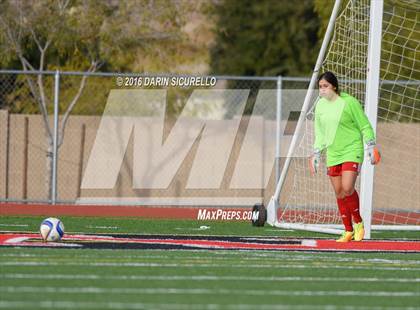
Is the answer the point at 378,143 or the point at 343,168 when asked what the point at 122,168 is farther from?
the point at 343,168

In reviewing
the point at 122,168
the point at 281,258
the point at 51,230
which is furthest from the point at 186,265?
the point at 122,168

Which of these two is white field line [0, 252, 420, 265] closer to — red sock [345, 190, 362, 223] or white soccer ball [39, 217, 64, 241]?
white soccer ball [39, 217, 64, 241]

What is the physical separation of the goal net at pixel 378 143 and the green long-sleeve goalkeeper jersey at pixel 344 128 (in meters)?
1.36

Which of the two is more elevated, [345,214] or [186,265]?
[345,214]

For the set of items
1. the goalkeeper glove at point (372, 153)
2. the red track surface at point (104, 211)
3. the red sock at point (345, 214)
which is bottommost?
the red track surface at point (104, 211)

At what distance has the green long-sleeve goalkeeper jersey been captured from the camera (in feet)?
40.0

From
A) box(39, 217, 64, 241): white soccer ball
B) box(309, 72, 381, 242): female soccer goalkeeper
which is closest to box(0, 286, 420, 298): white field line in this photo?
box(39, 217, 64, 241): white soccer ball

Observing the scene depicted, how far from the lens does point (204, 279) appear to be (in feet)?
27.1

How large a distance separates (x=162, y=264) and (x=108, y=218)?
770 centimetres

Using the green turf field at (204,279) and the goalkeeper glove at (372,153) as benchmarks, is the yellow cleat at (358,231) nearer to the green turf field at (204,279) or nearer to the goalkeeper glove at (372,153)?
the goalkeeper glove at (372,153)

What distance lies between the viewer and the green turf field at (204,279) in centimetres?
714

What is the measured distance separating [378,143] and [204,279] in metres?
11.3

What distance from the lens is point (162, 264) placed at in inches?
361

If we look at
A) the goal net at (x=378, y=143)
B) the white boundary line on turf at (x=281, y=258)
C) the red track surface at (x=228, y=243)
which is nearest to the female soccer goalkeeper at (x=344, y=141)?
the red track surface at (x=228, y=243)
